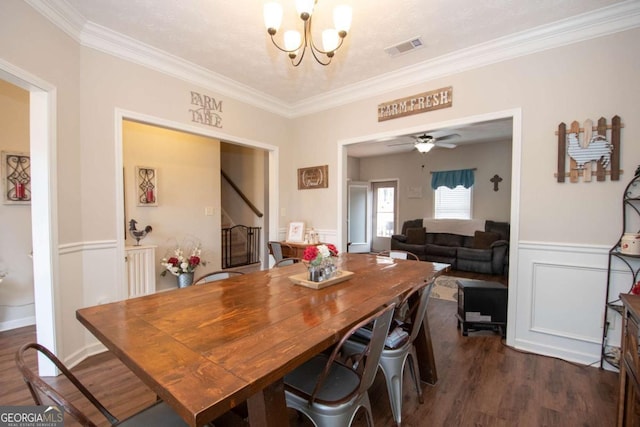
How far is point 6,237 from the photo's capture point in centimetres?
298

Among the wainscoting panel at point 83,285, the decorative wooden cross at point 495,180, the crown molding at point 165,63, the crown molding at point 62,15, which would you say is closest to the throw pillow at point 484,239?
the decorative wooden cross at point 495,180

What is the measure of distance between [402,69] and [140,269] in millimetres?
3908

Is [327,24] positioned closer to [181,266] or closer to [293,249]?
[293,249]

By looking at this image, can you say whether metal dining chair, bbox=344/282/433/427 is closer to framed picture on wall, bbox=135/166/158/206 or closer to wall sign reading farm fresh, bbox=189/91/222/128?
wall sign reading farm fresh, bbox=189/91/222/128

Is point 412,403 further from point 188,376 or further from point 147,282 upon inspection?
point 147,282

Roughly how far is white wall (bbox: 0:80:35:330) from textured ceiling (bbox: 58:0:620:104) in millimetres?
1608

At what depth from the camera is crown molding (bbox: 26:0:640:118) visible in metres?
2.19

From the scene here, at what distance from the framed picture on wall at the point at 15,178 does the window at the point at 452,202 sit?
7.14 meters

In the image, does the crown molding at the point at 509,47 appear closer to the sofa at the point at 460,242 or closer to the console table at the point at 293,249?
Answer: the console table at the point at 293,249

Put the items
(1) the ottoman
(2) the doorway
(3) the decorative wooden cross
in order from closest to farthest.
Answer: (1) the ottoman, (3) the decorative wooden cross, (2) the doorway

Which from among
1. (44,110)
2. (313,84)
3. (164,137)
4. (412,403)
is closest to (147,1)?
(44,110)

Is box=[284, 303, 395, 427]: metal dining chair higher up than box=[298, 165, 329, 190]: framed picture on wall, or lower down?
lower down

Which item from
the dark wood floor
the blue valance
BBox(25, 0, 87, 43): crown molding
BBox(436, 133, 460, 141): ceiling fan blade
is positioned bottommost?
the dark wood floor

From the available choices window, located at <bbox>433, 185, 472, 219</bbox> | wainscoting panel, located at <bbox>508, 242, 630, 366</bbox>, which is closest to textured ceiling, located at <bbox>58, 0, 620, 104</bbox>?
wainscoting panel, located at <bbox>508, 242, 630, 366</bbox>
